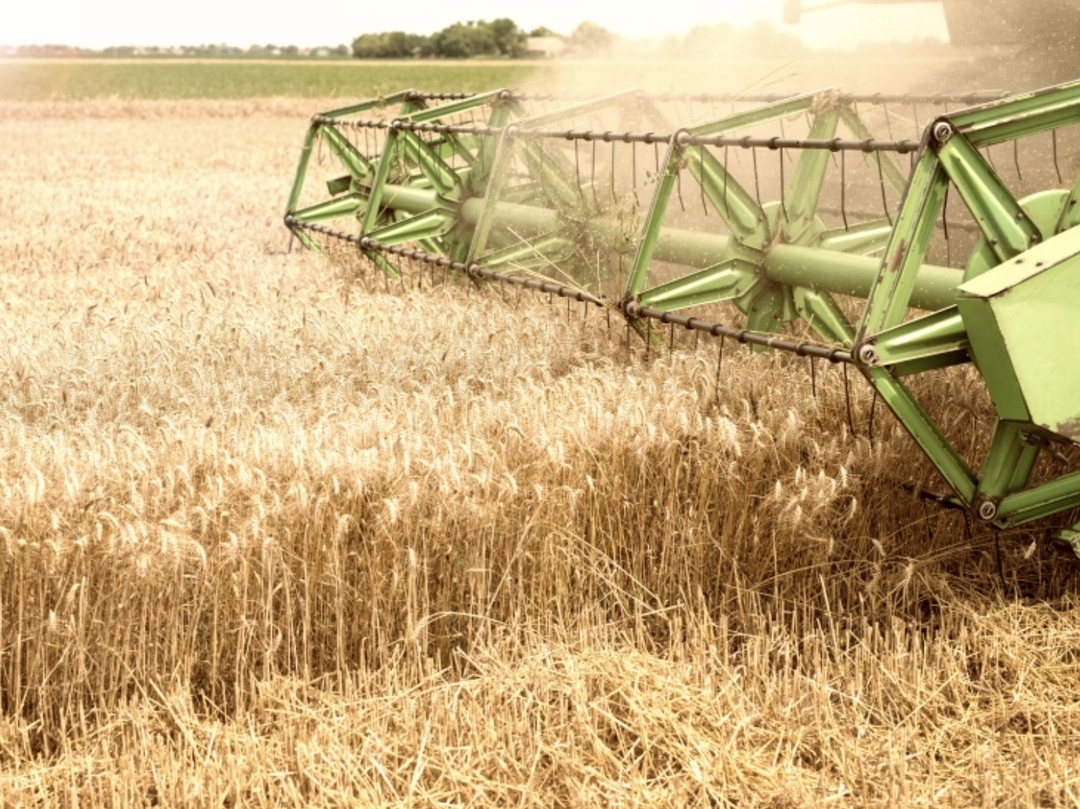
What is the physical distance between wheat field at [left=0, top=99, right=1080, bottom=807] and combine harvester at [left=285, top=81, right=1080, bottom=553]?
330 millimetres

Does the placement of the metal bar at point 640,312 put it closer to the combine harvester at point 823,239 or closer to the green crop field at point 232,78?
the combine harvester at point 823,239

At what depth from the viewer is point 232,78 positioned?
52.8 m

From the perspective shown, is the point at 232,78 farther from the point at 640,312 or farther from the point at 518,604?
the point at 518,604

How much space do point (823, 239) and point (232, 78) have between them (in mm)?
50729

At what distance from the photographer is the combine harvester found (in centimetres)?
345

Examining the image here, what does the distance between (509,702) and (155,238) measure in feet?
23.1

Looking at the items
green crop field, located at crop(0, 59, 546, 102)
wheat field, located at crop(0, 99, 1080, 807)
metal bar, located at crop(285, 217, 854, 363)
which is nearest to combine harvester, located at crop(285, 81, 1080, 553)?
metal bar, located at crop(285, 217, 854, 363)

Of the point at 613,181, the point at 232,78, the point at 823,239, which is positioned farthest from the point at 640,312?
the point at 232,78

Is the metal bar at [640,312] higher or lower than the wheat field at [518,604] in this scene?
higher

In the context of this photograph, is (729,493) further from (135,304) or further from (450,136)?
(450,136)

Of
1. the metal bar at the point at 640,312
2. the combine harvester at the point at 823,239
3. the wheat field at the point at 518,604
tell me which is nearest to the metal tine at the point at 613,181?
the combine harvester at the point at 823,239

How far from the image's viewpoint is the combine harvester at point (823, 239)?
3445 mm

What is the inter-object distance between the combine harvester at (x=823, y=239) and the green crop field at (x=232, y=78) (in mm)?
33747

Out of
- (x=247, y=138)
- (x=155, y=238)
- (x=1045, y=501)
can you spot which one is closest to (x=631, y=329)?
(x=1045, y=501)
